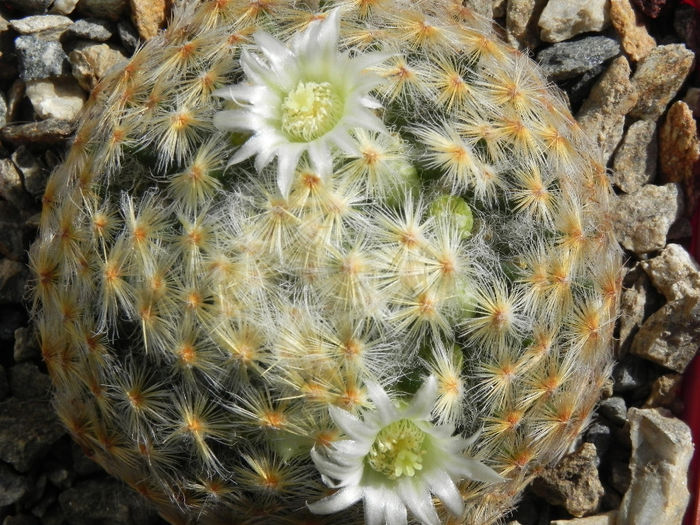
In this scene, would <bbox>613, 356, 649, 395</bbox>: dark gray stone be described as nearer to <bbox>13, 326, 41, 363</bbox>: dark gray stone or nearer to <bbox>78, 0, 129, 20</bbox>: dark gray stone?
<bbox>13, 326, 41, 363</bbox>: dark gray stone

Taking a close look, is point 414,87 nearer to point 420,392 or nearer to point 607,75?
point 420,392

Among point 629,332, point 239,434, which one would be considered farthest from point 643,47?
point 239,434

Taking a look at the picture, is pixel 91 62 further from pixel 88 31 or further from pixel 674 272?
pixel 674 272

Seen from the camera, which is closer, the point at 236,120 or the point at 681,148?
the point at 236,120

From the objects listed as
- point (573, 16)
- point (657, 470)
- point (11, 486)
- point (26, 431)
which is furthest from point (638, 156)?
point (11, 486)

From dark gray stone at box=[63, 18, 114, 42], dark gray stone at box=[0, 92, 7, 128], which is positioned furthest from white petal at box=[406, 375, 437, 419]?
dark gray stone at box=[0, 92, 7, 128]

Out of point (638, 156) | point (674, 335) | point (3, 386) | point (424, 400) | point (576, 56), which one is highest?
point (576, 56)
